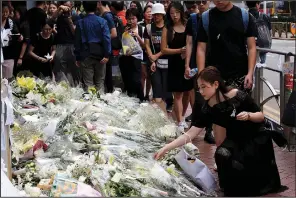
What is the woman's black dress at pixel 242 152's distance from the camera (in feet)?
15.9

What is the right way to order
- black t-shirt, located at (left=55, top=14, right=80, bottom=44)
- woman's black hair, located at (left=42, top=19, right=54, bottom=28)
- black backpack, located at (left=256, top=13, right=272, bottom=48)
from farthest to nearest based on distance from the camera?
1. black t-shirt, located at (left=55, top=14, right=80, bottom=44)
2. woman's black hair, located at (left=42, top=19, right=54, bottom=28)
3. black backpack, located at (left=256, top=13, right=272, bottom=48)

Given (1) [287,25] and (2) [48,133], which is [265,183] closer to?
(2) [48,133]

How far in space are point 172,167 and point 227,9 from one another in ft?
5.71

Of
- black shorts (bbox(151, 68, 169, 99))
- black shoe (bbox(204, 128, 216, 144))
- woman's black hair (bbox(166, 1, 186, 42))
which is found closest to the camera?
black shoe (bbox(204, 128, 216, 144))

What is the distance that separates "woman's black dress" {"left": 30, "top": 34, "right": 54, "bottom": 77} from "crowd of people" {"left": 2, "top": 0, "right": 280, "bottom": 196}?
0.02m

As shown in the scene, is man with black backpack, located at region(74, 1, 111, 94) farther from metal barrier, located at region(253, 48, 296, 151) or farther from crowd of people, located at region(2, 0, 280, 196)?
metal barrier, located at region(253, 48, 296, 151)

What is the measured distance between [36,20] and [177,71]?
11.3ft

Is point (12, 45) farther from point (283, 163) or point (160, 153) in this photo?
point (160, 153)

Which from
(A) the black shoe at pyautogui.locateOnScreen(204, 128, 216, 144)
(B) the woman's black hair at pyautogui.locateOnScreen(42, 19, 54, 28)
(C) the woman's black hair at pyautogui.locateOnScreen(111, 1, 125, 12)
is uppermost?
(C) the woman's black hair at pyautogui.locateOnScreen(111, 1, 125, 12)

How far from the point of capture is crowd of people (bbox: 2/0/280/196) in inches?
192

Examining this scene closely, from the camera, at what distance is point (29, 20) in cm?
988

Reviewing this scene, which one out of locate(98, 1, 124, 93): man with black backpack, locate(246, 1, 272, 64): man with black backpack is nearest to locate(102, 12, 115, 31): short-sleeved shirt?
locate(98, 1, 124, 93): man with black backpack

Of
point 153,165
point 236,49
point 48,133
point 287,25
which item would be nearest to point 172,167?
point 153,165

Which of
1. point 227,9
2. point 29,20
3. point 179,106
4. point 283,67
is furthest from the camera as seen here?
point 29,20
